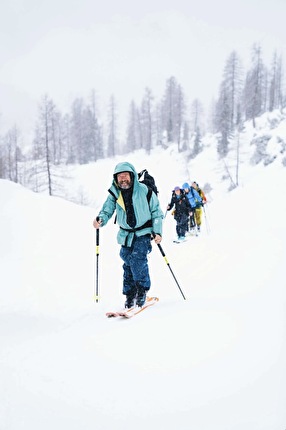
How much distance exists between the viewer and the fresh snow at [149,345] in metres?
2.05

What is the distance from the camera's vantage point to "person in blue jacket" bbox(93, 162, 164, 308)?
4.41m

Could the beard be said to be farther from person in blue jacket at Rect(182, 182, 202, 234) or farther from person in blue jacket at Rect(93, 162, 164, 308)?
person in blue jacket at Rect(182, 182, 202, 234)

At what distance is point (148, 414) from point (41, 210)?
1101cm

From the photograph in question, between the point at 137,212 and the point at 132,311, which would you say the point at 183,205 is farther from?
the point at 132,311

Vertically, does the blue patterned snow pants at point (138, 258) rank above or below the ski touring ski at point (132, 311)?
above

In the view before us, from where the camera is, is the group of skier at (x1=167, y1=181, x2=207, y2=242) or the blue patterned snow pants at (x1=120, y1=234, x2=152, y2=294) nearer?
the blue patterned snow pants at (x1=120, y1=234, x2=152, y2=294)

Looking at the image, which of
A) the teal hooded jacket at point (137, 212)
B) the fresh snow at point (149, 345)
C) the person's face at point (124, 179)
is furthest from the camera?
the teal hooded jacket at point (137, 212)

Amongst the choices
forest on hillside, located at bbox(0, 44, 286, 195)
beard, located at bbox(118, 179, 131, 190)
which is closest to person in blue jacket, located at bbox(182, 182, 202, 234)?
beard, located at bbox(118, 179, 131, 190)

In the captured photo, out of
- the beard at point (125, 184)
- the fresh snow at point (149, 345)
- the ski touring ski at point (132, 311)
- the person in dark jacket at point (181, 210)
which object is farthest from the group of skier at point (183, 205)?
the beard at point (125, 184)

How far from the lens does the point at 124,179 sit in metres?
4.34

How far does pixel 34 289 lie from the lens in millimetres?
6078

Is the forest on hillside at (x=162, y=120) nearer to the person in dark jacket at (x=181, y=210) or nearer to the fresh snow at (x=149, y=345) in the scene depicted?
the person in dark jacket at (x=181, y=210)

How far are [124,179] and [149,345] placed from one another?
240 centimetres

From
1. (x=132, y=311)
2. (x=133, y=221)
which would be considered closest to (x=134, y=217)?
(x=133, y=221)
